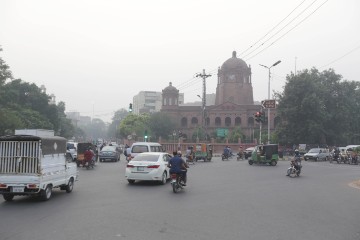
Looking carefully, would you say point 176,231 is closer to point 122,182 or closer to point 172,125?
point 122,182

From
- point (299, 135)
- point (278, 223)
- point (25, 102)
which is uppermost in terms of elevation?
point (25, 102)

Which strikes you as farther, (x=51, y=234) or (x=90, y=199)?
(x=90, y=199)

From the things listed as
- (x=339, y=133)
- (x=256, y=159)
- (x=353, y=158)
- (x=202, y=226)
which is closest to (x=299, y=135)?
(x=339, y=133)

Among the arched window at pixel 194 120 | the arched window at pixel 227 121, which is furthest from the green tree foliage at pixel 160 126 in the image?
the arched window at pixel 227 121

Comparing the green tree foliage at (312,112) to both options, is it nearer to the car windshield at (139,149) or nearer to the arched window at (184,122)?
the arched window at (184,122)

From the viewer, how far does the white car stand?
1745 cm

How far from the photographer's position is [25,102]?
3115 inches

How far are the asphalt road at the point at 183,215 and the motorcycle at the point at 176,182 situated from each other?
320 millimetres

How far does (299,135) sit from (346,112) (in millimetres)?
11162

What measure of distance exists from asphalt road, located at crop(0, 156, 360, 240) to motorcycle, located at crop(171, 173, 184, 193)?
1.05 feet

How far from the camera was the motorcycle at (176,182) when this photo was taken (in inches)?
590

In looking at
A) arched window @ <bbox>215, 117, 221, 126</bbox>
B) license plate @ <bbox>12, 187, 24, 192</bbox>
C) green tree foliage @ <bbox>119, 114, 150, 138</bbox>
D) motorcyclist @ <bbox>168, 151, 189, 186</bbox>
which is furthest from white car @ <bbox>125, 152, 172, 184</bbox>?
arched window @ <bbox>215, 117, 221, 126</bbox>

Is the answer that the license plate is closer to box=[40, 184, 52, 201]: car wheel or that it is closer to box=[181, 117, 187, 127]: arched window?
box=[40, 184, 52, 201]: car wheel

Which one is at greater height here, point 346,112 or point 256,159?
point 346,112
